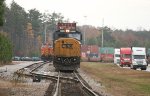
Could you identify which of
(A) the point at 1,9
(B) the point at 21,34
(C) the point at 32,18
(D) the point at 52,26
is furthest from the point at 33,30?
(A) the point at 1,9

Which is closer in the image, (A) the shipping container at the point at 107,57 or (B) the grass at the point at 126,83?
(B) the grass at the point at 126,83

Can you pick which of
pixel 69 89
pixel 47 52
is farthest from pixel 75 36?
pixel 47 52

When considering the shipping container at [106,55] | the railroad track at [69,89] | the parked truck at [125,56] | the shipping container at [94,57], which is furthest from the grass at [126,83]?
the shipping container at [106,55]

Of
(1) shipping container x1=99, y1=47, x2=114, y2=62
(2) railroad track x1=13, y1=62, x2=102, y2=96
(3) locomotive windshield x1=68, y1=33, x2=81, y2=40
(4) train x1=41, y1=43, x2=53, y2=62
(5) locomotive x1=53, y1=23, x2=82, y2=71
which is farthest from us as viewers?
(1) shipping container x1=99, y1=47, x2=114, y2=62

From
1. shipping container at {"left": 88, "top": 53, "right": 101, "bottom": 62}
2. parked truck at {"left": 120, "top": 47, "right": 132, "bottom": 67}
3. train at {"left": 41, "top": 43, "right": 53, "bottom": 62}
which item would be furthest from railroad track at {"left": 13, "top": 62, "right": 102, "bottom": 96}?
shipping container at {"left": 88, "top": 53, "right": 101, "bottom": 62}

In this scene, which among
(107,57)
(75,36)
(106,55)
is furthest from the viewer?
(106,55)

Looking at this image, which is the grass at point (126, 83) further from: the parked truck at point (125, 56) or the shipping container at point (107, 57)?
the shipping container at point (107, 57)

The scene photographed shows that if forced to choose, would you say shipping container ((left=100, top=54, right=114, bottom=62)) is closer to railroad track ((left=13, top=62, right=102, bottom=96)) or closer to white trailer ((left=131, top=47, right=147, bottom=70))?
white trailer ((left=131, top=47, right=147, bottom=70))

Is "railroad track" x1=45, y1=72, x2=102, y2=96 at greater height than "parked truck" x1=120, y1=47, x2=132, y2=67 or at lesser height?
lesser

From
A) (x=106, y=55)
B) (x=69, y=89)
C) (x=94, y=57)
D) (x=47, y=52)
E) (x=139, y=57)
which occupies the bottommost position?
(x=69, y=89)

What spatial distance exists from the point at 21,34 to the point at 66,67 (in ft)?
322

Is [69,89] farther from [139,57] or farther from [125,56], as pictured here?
[125,56]

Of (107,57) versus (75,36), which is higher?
(75,36)

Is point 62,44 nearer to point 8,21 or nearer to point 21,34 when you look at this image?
point 8,21
